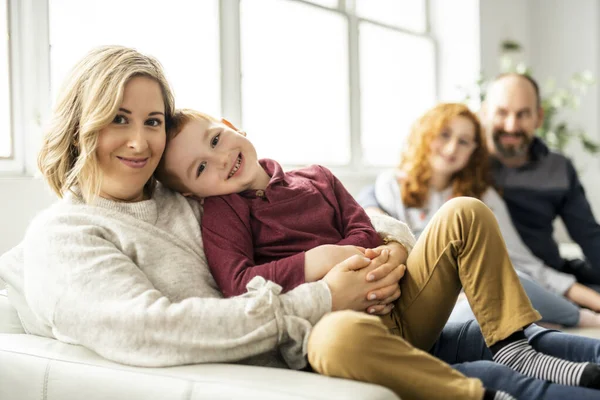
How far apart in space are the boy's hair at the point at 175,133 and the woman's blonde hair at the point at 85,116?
0.47ft

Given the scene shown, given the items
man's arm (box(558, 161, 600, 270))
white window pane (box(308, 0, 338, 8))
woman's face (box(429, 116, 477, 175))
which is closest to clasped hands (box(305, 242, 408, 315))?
woman's face (box(429, 116, 477, 175))

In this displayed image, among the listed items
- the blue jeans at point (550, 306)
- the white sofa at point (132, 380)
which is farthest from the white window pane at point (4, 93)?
the blue jeans at point (550, 306)

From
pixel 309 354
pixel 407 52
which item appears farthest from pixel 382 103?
pixel 309 354

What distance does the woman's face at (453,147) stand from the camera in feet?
9.32

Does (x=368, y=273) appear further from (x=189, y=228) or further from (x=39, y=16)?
(x=39, y=16)

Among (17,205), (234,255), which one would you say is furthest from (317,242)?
(17,205)

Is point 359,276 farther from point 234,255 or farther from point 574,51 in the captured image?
point 574,51

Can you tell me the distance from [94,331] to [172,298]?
18cm

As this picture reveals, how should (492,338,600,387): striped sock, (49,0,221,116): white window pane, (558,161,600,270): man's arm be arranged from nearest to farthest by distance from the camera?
(492,338,600,387): striped sock
(49,0,221,116): white window pane
(558,161,600,270): man's arm

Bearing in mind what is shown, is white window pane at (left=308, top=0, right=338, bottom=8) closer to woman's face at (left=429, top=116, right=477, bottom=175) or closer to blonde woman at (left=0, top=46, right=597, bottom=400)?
woman's face at (left=429, top=116, right=477, bottom=175)

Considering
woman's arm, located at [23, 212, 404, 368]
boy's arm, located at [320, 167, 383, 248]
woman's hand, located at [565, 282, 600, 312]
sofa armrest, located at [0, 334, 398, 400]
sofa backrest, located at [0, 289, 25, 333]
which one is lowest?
woman's hand, located at [565, 282, 600, 312]

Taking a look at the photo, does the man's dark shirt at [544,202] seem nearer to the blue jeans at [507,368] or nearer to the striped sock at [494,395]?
the blue jeans at [507,368]

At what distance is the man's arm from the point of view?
2.96m

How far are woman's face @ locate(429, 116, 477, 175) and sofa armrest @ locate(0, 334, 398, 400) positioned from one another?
1782mm
